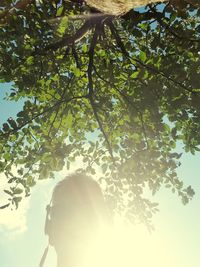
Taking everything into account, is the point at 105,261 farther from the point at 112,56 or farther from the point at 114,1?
the point at 114,1

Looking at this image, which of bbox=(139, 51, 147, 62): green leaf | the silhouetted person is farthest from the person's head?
bbox=(139, 51, 147, 62): green leaf

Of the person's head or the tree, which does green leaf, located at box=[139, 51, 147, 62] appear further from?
the person's head

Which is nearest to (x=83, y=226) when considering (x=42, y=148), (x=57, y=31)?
(x=42, y=148)

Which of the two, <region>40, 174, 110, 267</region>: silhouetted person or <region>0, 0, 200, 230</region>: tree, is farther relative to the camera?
<region>40, 174, 110, 267</region>: silhouetted person

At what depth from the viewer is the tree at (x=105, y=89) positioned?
22.2ft

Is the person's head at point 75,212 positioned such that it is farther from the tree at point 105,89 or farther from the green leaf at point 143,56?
the green leaf at point 143,56

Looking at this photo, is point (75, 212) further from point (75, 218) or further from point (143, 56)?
point (143, 56)

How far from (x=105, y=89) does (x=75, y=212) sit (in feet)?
12.4

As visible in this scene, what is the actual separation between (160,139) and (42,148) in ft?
10.1

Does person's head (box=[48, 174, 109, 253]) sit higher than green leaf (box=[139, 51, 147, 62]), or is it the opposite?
green leaf (box=[139, 51, 147, 62])

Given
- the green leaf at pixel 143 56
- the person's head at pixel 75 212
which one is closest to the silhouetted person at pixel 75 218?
the person's head at pixel 75 212

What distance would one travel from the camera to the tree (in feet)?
22.2

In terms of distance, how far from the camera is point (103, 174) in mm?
10367

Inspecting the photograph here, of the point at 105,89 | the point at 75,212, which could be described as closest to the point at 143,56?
the point at 105,89
